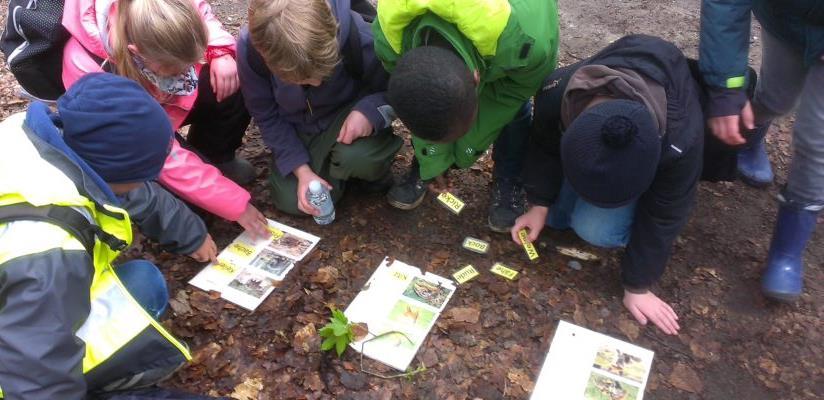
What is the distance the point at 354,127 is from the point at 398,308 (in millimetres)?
909

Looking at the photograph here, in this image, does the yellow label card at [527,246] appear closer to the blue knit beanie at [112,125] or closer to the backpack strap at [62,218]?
the blue knit beanie at [112,125]

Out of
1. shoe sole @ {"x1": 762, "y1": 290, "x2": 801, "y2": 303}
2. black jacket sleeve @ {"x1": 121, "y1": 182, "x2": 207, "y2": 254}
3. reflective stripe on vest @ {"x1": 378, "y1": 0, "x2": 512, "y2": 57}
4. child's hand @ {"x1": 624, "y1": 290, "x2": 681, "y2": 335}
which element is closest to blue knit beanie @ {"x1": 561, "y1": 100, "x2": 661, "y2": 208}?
reflective stripe on vest @ {"x1": 378, "y1": 0, "x2": 512, "y2": 57}

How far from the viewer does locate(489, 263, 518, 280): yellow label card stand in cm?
298

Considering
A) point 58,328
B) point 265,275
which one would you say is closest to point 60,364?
point 58,328

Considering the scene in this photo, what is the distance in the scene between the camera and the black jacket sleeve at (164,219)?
104 inches

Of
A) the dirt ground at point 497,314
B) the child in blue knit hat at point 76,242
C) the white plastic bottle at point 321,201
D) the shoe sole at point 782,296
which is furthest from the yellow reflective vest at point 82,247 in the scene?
the shoe sole at point 782,296

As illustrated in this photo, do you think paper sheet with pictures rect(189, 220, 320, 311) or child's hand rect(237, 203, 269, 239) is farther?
child's hand rect(237, 203, 269, 239)

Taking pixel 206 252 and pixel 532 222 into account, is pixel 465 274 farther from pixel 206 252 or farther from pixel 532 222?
pixel 206 252

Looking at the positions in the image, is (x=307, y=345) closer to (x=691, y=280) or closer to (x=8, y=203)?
(x=8, y=203)

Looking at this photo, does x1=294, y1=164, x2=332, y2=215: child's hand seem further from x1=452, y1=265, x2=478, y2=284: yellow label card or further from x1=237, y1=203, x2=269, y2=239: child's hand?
x1=452, y1=265, x2=478, y2=284: yellow label card

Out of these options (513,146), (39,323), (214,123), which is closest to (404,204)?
(513,146)

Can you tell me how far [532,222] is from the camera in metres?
3.04

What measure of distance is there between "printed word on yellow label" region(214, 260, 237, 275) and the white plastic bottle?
50 cm

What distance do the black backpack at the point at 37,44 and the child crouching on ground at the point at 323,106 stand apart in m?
0.78
